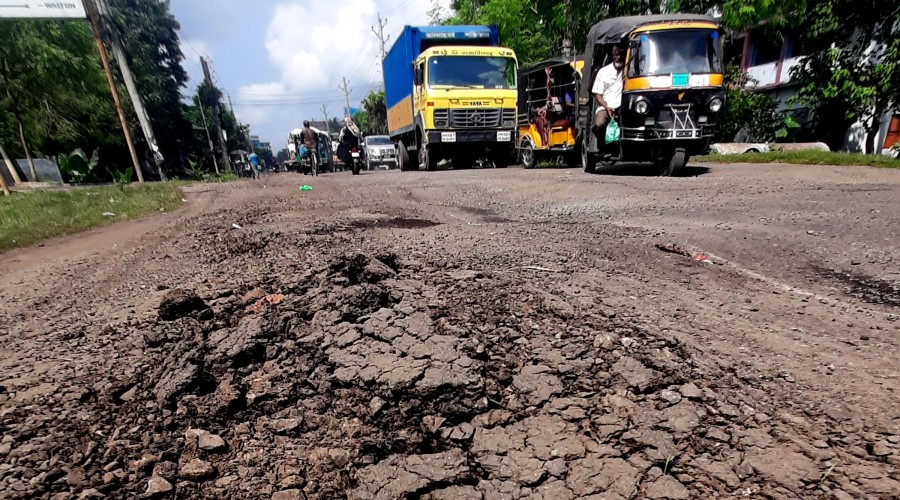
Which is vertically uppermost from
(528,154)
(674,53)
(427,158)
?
(674,53)

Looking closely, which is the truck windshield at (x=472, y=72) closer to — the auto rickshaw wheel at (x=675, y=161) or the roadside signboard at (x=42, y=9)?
the auto rickshaw wheel at (x=675, y=161)

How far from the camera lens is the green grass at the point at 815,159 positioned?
839 centimetres

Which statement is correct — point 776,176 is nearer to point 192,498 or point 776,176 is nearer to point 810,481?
point 810,481

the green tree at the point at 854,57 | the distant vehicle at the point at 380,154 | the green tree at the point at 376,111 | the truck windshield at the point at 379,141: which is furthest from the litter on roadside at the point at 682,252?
the green tree at the point at 376,111

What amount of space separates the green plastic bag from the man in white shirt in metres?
0.12

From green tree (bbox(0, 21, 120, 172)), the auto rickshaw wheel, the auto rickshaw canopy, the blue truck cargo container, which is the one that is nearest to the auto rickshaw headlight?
the auto rickshaw wheel

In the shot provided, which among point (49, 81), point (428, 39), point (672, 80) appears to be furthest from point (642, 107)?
point (49, 81)

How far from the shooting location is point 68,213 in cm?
677

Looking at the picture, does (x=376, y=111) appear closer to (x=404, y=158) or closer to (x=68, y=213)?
(x=404, y=158)

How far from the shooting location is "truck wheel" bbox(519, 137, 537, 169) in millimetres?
11633

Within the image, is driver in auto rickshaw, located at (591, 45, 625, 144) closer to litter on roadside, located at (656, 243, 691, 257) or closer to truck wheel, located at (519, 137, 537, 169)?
truck wheel, located at (519, 137, 537, 169)

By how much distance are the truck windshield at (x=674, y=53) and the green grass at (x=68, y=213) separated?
775cm

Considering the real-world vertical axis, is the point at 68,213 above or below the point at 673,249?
above

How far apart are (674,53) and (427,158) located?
21.1 ft
